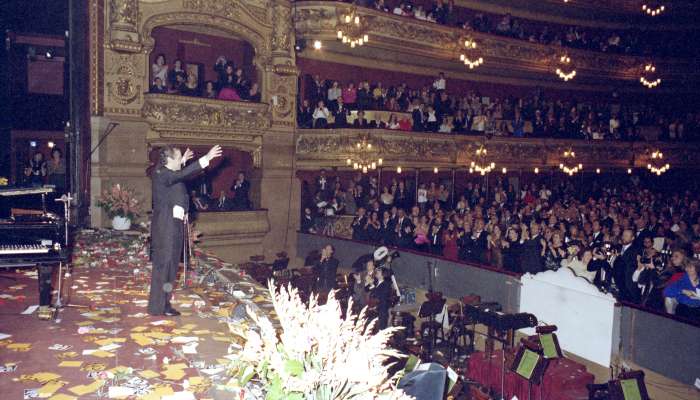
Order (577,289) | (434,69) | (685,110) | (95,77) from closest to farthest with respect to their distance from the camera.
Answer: (577,289), (95,77), (434,69), (685,110)

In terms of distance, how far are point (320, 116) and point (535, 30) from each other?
507 inches

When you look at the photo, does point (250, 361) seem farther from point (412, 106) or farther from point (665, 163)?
point (665, 163)

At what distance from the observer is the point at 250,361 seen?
2.99m

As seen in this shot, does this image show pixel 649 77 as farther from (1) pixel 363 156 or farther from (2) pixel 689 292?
(2) pixel 689 292

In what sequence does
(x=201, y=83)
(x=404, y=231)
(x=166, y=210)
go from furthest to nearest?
(x=201, y=83) < (x=404, y=231) < (x=166, y=210)

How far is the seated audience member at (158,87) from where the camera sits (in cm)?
1540

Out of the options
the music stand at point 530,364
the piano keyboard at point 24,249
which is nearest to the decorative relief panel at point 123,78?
the piano keyboard at point 24,249

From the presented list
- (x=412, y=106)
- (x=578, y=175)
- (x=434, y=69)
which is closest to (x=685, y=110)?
(x=578, y=175)

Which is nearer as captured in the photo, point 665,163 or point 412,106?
point 412,106

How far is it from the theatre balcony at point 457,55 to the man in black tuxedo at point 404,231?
21.2ft

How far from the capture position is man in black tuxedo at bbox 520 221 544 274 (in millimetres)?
10992

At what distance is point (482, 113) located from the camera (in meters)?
21.5

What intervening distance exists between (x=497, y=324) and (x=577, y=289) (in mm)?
2159

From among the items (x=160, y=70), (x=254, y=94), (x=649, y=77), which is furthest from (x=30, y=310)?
(x=649, y=77)
